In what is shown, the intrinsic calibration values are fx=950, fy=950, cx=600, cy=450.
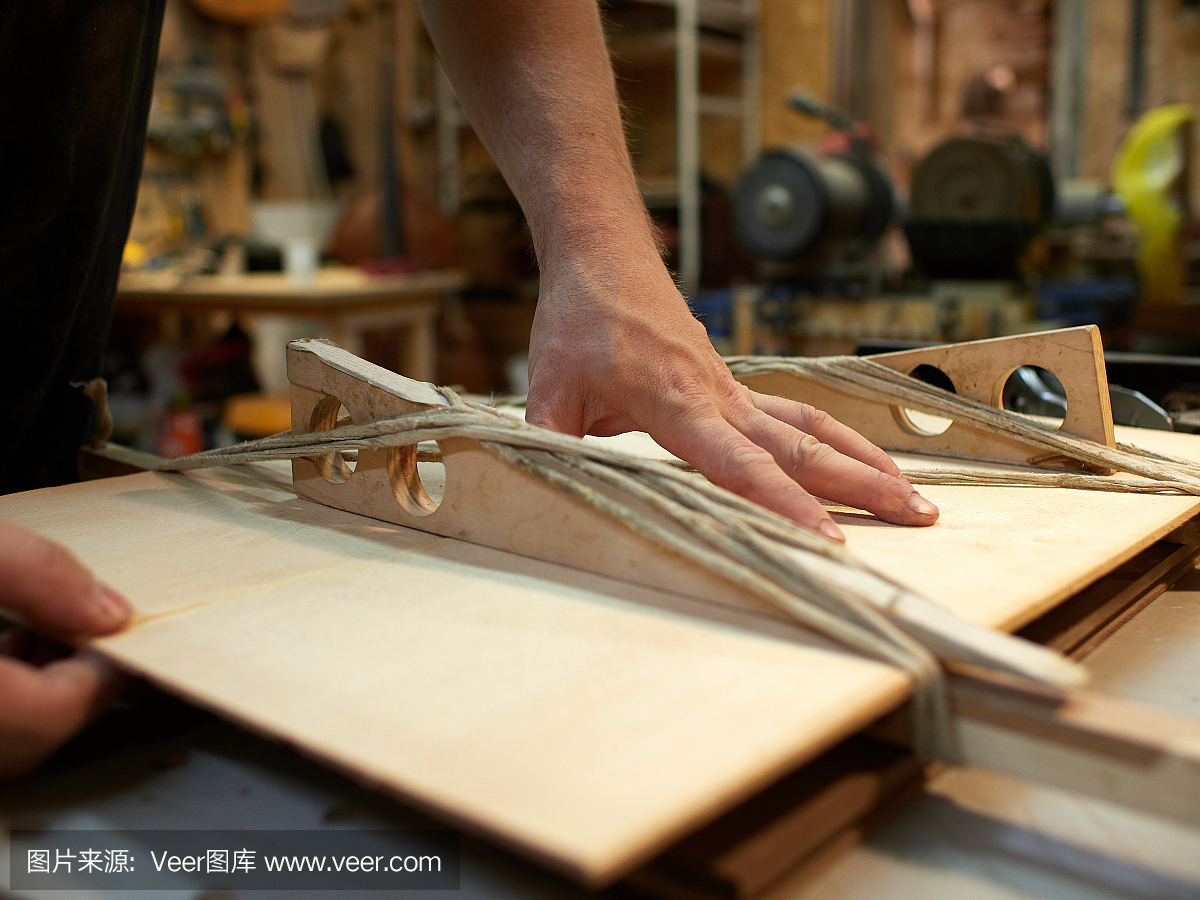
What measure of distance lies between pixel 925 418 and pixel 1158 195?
8.84 feet

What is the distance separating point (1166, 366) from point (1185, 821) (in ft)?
2.86

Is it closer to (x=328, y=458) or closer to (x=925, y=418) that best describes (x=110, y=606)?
(x=328, y=458)

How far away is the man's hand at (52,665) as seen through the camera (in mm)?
460

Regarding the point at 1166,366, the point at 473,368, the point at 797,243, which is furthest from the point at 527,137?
the point at 473,368

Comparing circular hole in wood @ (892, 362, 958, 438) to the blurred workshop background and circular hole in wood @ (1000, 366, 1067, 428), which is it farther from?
the blurred workshop background

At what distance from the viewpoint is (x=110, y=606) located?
52cm

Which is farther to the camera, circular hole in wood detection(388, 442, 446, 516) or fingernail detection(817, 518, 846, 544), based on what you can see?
circular hole in wood detection(388, 442, 446, 516)

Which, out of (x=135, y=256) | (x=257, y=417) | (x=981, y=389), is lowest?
(x=257, y=417)

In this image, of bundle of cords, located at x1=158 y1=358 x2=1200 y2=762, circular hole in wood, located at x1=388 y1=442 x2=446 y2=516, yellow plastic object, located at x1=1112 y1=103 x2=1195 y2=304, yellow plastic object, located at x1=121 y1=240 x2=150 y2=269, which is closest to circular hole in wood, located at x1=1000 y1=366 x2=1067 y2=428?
bundle of cords, located at x1=158 y1=358 x2=1200 y2=762

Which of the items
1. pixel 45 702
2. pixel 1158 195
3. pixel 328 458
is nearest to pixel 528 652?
pixel 45 702

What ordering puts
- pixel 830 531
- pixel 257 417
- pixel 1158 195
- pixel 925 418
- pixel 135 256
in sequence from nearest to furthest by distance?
pixel 830 531, pixel 925 418, pixel 257 417, pixel 1158 195, pixel 135 256

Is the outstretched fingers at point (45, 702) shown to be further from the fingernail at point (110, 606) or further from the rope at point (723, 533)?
the rope at point (723, 533)

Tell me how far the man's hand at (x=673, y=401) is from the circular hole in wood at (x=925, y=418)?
6.8 inches

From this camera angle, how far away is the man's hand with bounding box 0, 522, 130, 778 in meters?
0.46
